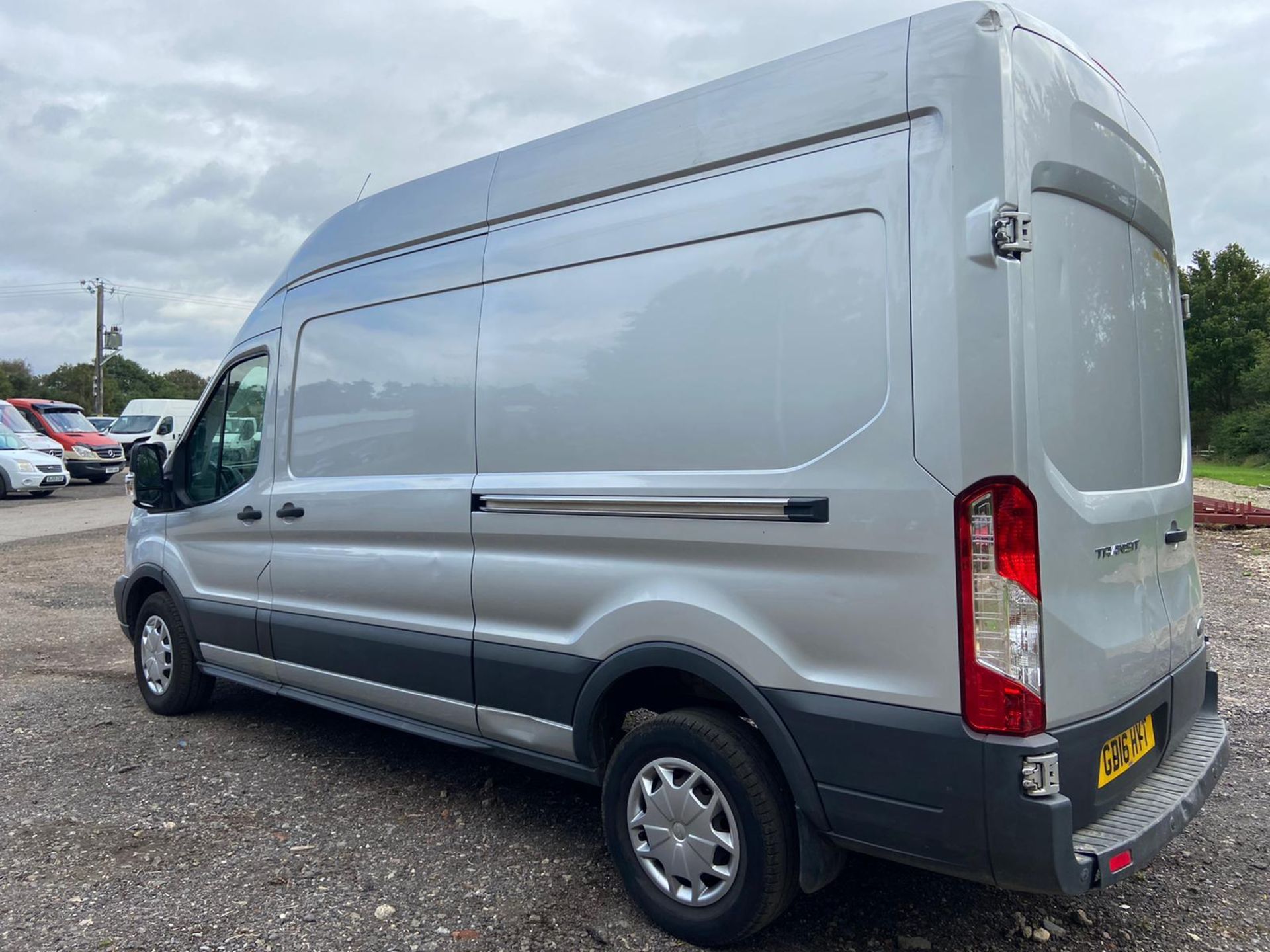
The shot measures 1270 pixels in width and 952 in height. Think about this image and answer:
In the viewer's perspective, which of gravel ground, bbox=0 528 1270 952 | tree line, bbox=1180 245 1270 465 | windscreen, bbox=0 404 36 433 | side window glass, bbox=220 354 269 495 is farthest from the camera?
tree line, bbox=1180 245 1270 465

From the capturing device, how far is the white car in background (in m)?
19.9

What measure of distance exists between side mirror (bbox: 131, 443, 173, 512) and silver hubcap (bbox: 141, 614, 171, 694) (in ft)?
2.26

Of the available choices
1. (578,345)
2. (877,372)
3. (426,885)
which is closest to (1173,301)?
A: (877,372)

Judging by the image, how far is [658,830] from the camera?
304 cm

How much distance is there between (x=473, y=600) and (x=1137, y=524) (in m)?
2.28

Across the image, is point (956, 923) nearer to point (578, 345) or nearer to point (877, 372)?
point (877, 372)

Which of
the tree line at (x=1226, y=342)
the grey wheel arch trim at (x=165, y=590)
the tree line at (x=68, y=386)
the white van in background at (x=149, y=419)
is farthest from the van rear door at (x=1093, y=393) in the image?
the tree line at (x=68, y=386)

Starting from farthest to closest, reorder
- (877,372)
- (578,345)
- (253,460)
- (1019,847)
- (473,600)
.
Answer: (253,460) < (473,600) < (578,345) < (877,372) < (1019,847)

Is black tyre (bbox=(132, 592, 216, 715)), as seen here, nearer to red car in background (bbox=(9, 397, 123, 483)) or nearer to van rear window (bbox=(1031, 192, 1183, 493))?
van rear window (bbox=(1031, 192, 1183, 493))

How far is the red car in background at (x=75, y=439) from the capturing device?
78.1ft

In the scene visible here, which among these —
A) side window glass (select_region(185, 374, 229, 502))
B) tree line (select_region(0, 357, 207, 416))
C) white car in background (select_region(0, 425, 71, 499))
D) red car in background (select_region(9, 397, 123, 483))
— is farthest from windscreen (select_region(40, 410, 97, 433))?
tree line (select_region(0, 357, 207, 416))

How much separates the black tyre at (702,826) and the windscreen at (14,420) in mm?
22403

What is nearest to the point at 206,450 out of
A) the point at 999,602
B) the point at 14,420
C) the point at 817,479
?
the point at 817,479

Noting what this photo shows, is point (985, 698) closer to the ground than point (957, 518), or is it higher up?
closer to the ground
